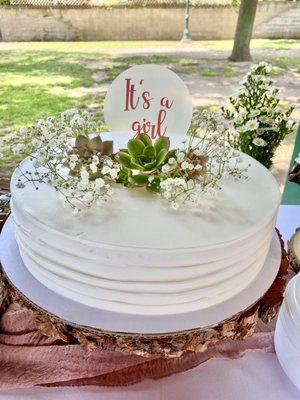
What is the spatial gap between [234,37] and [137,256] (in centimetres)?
127

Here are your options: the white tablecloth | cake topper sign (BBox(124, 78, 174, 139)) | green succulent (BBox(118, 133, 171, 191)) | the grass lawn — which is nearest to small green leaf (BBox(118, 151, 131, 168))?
green succulent (BBox(118, 133, 171, 191))

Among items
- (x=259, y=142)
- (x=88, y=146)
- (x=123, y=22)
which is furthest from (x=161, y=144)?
(x=123, y=22)

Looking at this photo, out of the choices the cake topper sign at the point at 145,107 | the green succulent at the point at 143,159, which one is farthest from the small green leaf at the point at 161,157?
the cake topper sign at the point at 145,107

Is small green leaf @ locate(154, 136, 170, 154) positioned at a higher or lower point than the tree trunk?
lower

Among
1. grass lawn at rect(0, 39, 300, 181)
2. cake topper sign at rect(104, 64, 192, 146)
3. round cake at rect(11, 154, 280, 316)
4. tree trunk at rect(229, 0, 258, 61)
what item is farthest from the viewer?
grass lawn at rect(0, 39, 300, 181)

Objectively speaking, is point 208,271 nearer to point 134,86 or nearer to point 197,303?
point 197,303

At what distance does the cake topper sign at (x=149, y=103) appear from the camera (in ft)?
3.01

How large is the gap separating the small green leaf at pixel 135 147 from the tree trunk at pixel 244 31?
3.22 feet

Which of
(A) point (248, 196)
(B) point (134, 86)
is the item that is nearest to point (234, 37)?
(B) point (134, 86)

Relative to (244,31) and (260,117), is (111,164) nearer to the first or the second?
(260,117)

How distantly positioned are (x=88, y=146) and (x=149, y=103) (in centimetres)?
16

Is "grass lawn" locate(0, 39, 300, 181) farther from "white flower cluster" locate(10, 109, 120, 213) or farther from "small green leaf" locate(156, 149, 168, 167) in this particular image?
"small green leaf" locate(156, 149, 168, 167)

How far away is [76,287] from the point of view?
74cm

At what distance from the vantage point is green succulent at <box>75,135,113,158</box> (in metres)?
0.88
